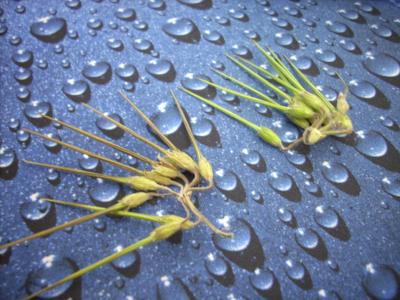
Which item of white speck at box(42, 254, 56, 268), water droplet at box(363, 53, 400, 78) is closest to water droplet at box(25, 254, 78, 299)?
white speck at box(42, 254, 56, 268)

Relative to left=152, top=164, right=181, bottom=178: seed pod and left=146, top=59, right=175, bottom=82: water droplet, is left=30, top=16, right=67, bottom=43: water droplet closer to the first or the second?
left=146, top=59, right=175, bottom=82: water droplet

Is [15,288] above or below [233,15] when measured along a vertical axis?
below

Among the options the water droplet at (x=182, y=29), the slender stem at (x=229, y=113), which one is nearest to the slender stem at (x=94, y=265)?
the slender stem at (x=229, y=113)

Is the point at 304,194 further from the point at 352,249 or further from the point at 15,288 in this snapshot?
the point at 15,288

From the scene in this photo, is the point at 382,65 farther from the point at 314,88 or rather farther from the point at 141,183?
the point at 141,183

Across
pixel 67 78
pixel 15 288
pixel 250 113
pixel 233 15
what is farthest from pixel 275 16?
pixel 15 288

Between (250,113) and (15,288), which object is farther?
(250,113)

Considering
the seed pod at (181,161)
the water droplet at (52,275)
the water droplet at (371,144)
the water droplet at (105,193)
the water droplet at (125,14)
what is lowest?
the water droplet at (52,275)

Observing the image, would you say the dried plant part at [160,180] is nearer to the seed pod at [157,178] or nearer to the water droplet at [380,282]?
the seed pod at [157,178]
